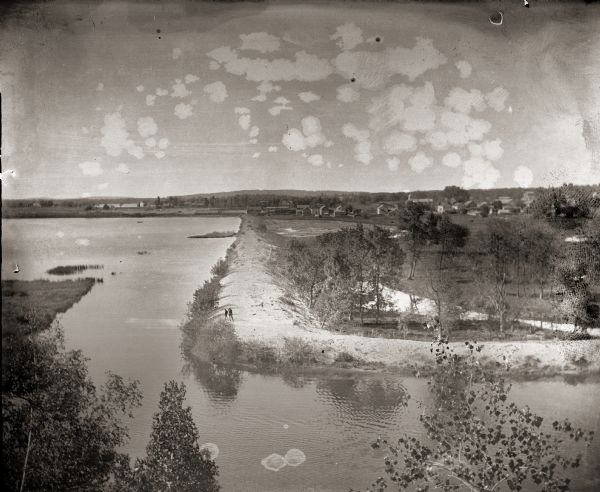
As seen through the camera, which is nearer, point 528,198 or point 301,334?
point 301,334

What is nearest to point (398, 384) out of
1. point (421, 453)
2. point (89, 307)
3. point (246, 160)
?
point (421, 453)

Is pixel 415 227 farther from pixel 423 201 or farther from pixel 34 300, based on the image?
pixel 34 300

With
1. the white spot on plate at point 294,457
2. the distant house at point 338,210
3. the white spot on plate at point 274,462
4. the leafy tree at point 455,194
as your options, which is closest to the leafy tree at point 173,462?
the white spot on plate at point 274,462

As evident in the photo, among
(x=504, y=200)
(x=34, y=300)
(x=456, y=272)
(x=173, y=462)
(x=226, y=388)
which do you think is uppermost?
(x=504, y=200)

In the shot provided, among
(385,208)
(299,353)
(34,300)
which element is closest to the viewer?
(34,300)

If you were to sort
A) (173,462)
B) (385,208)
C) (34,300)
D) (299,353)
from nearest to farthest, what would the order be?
(173,462)
(34,300)
(299,353)
(385,208)

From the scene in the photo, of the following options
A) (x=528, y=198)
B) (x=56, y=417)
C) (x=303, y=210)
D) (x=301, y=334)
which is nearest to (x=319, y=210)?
(x=303, y=210)

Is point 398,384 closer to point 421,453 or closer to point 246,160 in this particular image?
point 421,453
